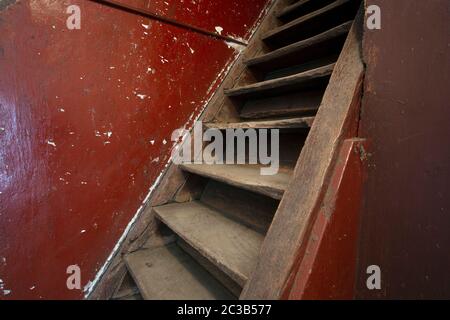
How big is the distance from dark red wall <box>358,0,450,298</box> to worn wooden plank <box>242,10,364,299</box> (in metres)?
0.07

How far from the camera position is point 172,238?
55.7 inches

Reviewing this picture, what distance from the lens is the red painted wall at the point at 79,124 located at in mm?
1014

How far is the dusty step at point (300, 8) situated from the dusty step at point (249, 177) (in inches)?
48.4

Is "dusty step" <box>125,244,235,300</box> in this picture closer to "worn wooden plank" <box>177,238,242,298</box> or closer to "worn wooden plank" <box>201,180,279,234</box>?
"worn wooden plank" <box>177,238,242,298</box>

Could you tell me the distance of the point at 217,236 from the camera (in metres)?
1.05

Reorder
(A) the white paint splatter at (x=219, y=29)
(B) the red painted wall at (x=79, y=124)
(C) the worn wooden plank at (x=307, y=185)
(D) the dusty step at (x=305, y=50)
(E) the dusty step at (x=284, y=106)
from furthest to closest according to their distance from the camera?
(A) the white paint splatter at (x=219, y=29) < (E) the dusty step at (x=284, y=106) < (D) the dusty step at (x=305, y=50) < (B) the red painted wall at (x=79, y=124) < (C) the worn wooden plank at (x=307, y=185)

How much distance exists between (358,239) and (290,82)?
76 cm

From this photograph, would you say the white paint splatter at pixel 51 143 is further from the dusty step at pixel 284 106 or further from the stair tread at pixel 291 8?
the stair tread at pixel 291 8

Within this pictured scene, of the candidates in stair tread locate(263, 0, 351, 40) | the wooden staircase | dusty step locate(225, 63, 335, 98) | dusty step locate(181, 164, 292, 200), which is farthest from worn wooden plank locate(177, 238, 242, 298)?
stair tread locate(263, 0, 351, 40)

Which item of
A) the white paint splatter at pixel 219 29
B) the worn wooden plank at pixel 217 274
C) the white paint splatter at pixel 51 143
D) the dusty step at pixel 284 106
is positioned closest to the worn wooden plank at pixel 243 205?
the worn wooden plank at pixel 217 274

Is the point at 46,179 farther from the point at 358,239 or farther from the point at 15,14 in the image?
the point at 358,239

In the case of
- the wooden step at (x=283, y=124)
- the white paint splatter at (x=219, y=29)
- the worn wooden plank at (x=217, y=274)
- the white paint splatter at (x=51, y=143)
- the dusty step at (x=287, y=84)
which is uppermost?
the white paint splatter at (x=219, y=29)

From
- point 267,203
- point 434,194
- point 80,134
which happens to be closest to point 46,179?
point 80,134

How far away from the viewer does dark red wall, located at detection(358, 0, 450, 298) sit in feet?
2.62
